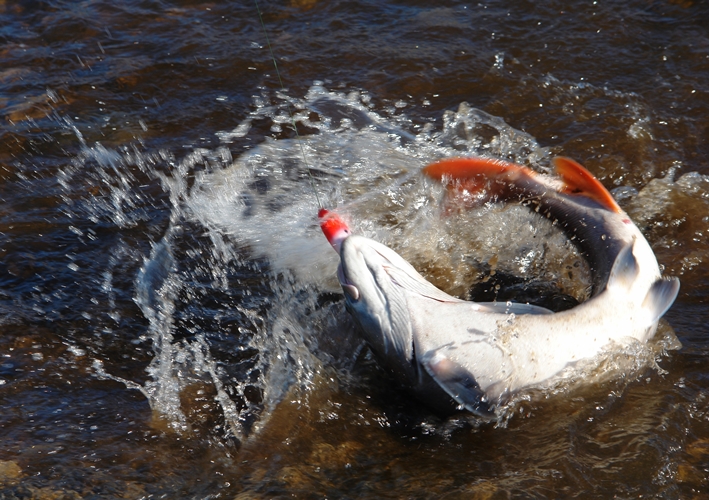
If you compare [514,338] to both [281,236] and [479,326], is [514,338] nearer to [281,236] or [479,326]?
[479,326]

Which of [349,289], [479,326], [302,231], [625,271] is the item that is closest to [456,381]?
[479,326]

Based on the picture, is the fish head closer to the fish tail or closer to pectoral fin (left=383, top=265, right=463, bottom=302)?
pectoral fin (left=383, top=265, right=463, bottom=302)

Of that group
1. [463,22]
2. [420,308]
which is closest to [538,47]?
[463,22]

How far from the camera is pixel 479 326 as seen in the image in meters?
3.45

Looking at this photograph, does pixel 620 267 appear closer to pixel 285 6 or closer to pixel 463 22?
pixel 463 22

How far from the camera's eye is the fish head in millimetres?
3406

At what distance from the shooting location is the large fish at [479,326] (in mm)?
3359

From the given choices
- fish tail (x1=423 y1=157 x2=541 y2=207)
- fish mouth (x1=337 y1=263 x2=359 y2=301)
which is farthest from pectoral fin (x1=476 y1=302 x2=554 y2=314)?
fish tail (x1=423 y1=157 x2=541 y2=207)

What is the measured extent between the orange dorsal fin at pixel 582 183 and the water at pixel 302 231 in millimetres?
312

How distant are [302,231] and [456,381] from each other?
1.63 metres

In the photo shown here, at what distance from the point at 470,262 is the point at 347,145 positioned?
4.70ft

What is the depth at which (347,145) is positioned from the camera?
17.0 ft

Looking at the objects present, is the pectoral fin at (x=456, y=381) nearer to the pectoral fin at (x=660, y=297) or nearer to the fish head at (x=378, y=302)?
the fish head at (x=378, y=302)

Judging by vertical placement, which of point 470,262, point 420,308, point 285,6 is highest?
point 285,6
